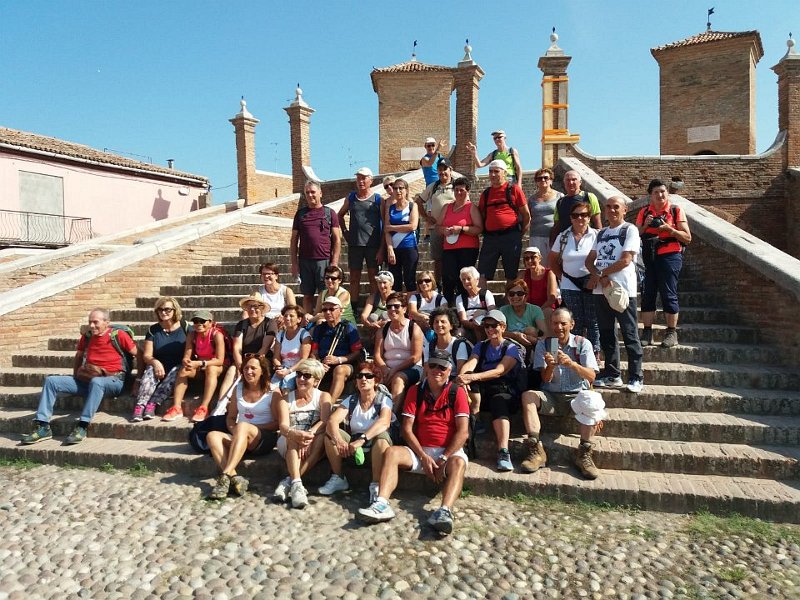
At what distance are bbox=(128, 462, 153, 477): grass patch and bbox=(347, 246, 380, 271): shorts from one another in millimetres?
3072

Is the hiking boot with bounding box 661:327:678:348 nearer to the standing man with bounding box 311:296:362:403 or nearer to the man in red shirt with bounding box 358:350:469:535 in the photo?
the man in red shirt with bounding box 358:350:469:535

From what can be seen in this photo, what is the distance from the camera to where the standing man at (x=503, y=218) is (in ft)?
19.3

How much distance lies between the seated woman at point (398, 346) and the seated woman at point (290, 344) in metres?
0.71

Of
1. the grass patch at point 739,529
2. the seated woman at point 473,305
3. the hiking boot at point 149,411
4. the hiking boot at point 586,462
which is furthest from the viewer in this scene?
the hiking boot at point 149,411

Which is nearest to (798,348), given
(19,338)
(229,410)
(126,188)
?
(229,410)

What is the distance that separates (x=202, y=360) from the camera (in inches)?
221

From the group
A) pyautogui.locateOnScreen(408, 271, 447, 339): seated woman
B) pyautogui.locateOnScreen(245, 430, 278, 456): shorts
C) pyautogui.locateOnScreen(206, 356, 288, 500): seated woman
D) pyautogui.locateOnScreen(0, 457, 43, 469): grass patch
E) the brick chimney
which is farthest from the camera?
the brick chimney

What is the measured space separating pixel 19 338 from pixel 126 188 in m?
19.2

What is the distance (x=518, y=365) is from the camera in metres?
4.68

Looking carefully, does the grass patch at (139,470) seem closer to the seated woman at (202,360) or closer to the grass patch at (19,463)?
the seated woman at (202,360)

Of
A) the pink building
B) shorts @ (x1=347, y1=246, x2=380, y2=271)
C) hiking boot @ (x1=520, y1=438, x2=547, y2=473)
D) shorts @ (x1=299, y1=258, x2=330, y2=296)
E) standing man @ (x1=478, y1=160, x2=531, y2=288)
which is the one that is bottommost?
hiking boot @ (x1=520, y1=438, x2=547, y2=473)

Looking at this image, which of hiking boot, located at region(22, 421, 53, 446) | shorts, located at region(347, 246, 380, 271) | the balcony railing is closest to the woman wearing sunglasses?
shorts, located at region(347, 246, 380, 271)

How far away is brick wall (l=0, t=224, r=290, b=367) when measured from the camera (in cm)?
707

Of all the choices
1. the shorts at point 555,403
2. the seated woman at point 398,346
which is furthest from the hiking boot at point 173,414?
the shorts at point 555,403
